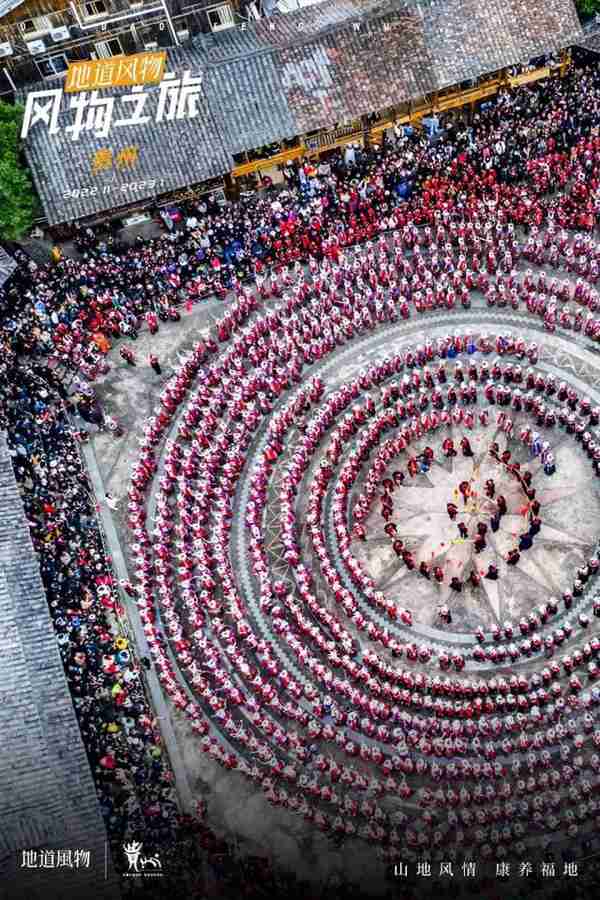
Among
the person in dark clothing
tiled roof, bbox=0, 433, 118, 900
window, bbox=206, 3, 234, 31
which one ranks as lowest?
tiled roof, bbox=0, 433, 118, 900

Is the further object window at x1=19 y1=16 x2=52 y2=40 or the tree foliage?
the tree foliage

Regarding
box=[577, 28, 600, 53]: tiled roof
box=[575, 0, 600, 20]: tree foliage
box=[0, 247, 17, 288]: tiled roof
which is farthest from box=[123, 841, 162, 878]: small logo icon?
box=[575, 0, 600, 20]: tree foliage

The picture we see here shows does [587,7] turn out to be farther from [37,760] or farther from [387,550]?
[37,760]

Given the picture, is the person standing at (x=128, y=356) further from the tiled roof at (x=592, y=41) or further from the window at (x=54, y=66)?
the tiled roof at (x=592, y=41)

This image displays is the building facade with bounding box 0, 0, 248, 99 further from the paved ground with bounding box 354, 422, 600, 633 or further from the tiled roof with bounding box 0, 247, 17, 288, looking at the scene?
the paved ground with bounding box 354, 422, 600, 633

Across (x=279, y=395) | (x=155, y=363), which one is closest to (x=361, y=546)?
(x=279, y=395)
